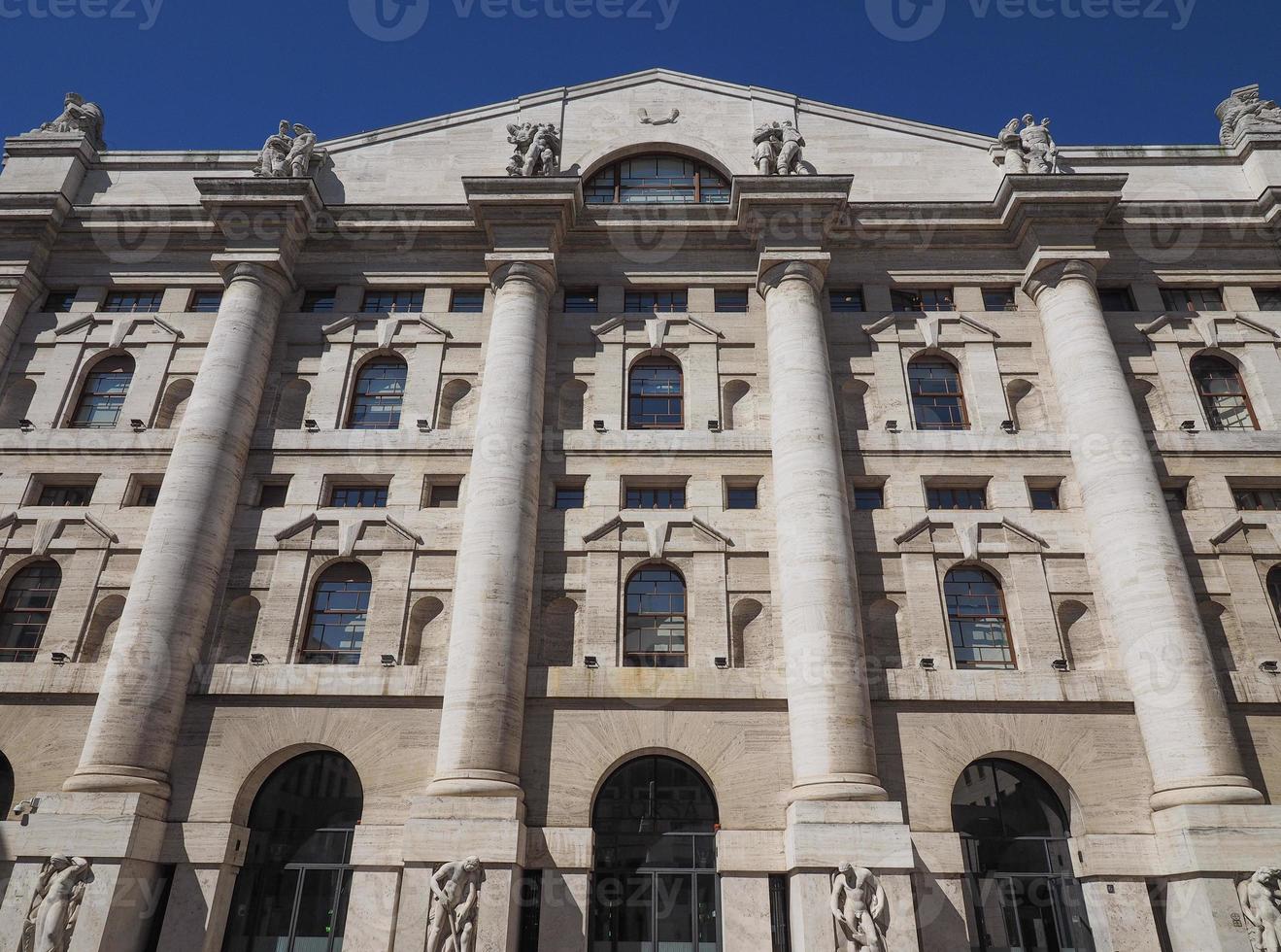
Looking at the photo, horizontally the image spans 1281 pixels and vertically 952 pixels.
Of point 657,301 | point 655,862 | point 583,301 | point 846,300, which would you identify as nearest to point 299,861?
point 655,862

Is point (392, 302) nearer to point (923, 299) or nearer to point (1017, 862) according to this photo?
point (923, 299)

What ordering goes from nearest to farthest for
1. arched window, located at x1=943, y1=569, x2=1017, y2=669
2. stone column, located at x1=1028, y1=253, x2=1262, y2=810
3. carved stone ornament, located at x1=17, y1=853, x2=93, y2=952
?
1. carved stone ornament, located at x1=17, y1=853, x2=93, y2=952
2. stone column, located at x1=1028, y1=253, x2=1262, y2=810
3. arched window, located at x1=943, y1=569, x2=1017, y2=669

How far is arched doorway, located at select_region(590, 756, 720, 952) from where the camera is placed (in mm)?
21406

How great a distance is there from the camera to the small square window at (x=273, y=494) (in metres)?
27.1

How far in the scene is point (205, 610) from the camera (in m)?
24.5

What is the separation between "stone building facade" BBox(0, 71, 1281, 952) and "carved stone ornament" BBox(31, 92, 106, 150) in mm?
211

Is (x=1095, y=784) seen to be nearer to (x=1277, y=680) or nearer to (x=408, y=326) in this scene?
(x=1277, y=680)

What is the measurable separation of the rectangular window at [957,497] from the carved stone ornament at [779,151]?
1146 cm

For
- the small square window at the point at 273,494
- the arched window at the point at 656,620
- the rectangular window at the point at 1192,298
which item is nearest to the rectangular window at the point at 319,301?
the small square window at the point at 273,494

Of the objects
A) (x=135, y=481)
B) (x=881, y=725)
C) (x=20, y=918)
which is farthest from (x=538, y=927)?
(x=135, y=481)

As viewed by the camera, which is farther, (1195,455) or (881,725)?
(1195,455)

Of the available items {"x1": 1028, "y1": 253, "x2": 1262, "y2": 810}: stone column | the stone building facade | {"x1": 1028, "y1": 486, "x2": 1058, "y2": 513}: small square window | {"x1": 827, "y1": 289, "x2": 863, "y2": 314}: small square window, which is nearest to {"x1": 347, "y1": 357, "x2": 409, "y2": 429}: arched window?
the stone building facade

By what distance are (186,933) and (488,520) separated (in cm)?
1202

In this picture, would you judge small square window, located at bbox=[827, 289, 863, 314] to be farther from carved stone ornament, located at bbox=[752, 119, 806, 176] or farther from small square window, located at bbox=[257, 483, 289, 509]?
small square window, located at bbox=[257, 483, 289, 509]
